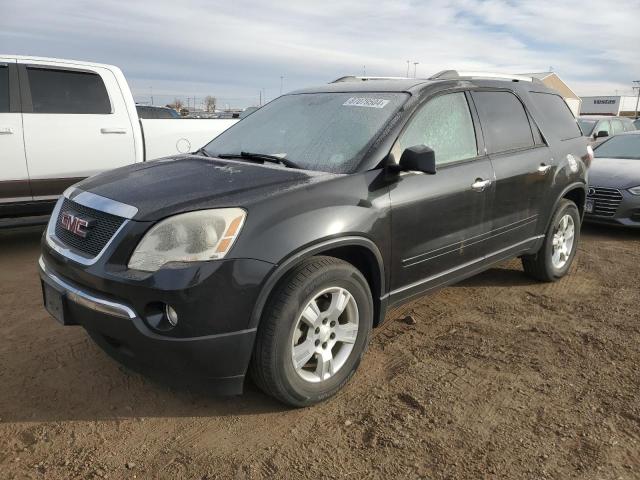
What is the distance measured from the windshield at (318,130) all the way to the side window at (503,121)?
0.83m

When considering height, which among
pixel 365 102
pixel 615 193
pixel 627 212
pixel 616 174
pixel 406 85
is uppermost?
pixel 406 85

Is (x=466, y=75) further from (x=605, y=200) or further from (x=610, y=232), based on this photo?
(x=610, y=232)

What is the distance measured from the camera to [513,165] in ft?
13.3

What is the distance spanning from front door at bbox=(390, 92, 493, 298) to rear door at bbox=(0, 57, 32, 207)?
13.6 ft

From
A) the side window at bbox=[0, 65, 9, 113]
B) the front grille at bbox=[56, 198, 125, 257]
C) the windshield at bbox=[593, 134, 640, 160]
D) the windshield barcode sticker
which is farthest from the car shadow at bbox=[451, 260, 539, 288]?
the side window at bbox=[0, 65, 9, 113]

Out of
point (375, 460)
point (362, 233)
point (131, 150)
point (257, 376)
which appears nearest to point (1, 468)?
point (257, 376)

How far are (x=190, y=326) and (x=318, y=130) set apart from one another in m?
1.68

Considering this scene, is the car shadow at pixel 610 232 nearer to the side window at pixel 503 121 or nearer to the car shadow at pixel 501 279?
the car shadow at pixel 501 279

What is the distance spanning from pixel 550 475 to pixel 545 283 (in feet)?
9.67

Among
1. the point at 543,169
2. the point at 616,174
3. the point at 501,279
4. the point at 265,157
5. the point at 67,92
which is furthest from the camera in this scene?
the point at 616,174

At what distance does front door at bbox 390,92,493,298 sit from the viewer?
3252mm

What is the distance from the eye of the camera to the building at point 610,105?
2931 inches

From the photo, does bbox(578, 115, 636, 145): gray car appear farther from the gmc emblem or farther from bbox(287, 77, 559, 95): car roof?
the gmc emblem

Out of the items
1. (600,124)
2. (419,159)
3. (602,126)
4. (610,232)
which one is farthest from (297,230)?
(602,126)
